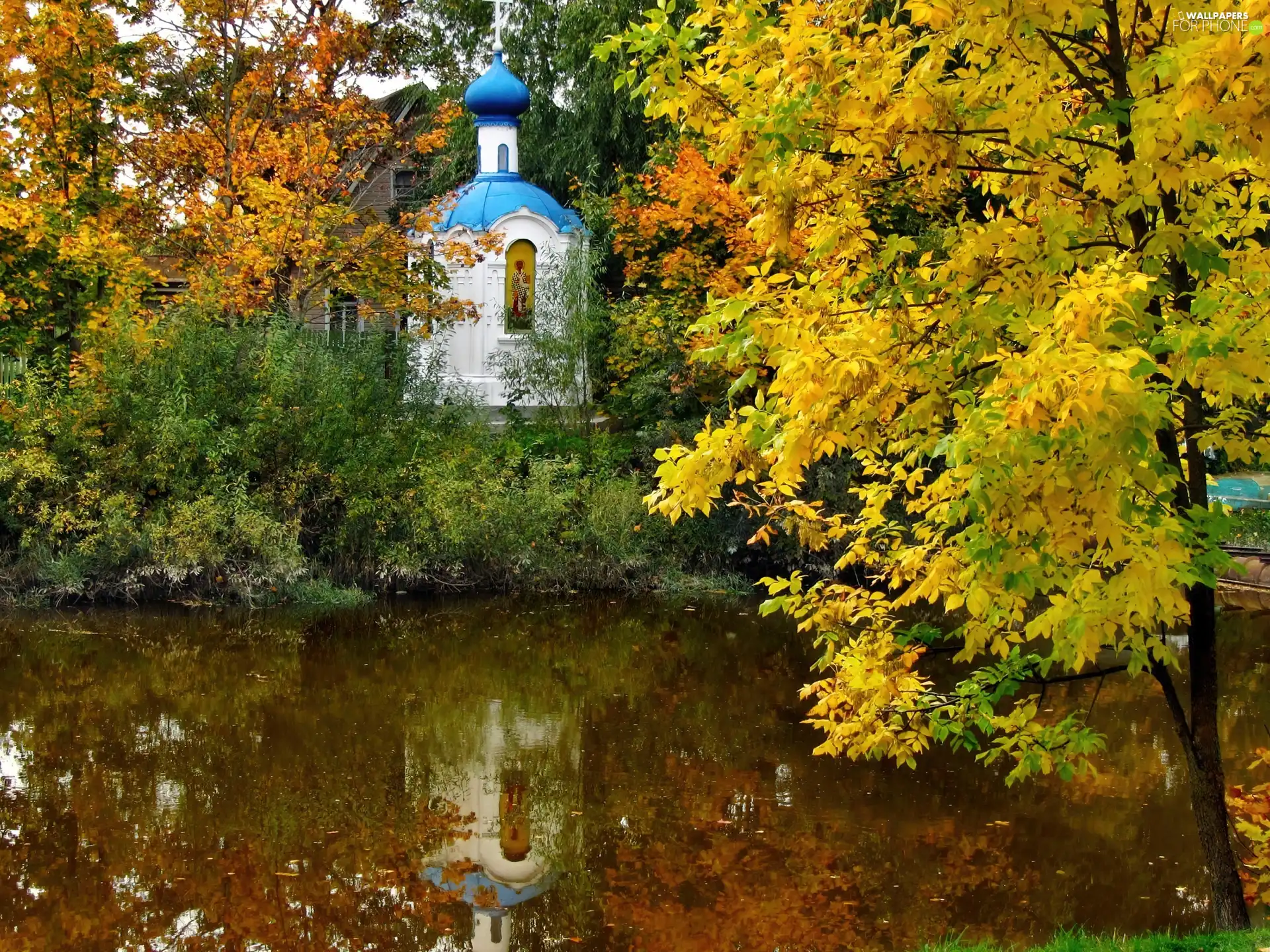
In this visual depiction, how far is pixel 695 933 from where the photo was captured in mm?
7828

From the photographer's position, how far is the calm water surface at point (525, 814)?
315 inches

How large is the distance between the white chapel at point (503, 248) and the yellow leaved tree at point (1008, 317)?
20612mm

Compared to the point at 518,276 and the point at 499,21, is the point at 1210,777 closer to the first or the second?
the point at 518,276

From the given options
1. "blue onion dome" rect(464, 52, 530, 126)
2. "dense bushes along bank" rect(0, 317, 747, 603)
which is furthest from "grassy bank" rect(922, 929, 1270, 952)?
"blue onion dome" rect(464, 52, 530, 126)

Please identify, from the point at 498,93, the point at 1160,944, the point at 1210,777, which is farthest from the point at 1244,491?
the point at 1160,944

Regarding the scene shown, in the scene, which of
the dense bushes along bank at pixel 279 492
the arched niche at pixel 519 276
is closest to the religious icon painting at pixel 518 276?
the arched niche at pixel 519 276

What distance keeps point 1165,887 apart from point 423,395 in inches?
638

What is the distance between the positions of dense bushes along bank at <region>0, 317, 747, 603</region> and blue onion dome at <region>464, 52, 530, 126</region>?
28.1 feet

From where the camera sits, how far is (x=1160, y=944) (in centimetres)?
607

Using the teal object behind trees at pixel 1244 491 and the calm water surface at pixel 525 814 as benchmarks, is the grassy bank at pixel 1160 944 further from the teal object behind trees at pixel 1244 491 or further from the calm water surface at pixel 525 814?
the teal object behind trees at pixel 1244 491

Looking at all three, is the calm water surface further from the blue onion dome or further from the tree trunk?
the blue onion dome

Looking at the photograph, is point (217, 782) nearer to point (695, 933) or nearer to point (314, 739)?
point (314, 739)

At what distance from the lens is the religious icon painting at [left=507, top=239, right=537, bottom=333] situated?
27.2 metres

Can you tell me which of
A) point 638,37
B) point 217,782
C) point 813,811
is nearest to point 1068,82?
point 638,37
